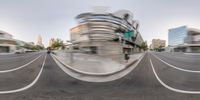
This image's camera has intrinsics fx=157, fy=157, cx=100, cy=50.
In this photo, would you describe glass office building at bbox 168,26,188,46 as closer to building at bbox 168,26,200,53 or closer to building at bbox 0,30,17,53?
building at bbox 168,26,200,53

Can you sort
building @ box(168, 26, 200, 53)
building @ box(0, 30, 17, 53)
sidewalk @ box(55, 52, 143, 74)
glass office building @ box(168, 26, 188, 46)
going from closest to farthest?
1. sidewalk @ box(55, 52, 143, 74)
2. building @ box(0, 30, 17, 53)
3. building @ box(168, 26, 200, 53)
4. glass office building @ box(168, 26, 188, 46)

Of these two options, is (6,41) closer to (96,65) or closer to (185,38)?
(96,65)

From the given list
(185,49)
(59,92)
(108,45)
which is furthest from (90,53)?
(185,49)

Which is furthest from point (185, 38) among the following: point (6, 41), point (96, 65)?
point (96, 65)

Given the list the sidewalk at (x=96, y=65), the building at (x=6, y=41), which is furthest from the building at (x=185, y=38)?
the building at (x=6, y=41)

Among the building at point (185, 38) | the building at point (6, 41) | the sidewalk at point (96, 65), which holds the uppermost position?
the building at point (185, 38)

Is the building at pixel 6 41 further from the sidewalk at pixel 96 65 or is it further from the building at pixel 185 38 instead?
the building at pixel 185 38

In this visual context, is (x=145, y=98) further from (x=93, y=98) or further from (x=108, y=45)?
(x=108, y=45)

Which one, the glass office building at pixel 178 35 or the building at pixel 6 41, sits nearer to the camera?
the building at pixel 6 41

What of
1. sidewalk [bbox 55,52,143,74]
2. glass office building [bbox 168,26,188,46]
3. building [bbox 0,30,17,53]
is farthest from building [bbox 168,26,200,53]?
building [bbox 0,30,17,53]

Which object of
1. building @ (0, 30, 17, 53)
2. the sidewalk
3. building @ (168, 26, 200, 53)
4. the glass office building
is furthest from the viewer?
the glass office building

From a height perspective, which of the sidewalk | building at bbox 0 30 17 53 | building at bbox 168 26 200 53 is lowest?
the sidewalk

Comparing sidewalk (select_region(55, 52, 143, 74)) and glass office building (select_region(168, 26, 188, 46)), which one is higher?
glass office building (select_region(168, 26, 188, 46))

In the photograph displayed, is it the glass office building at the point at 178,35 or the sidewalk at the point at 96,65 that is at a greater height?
the glass office building at the point at 178,35
